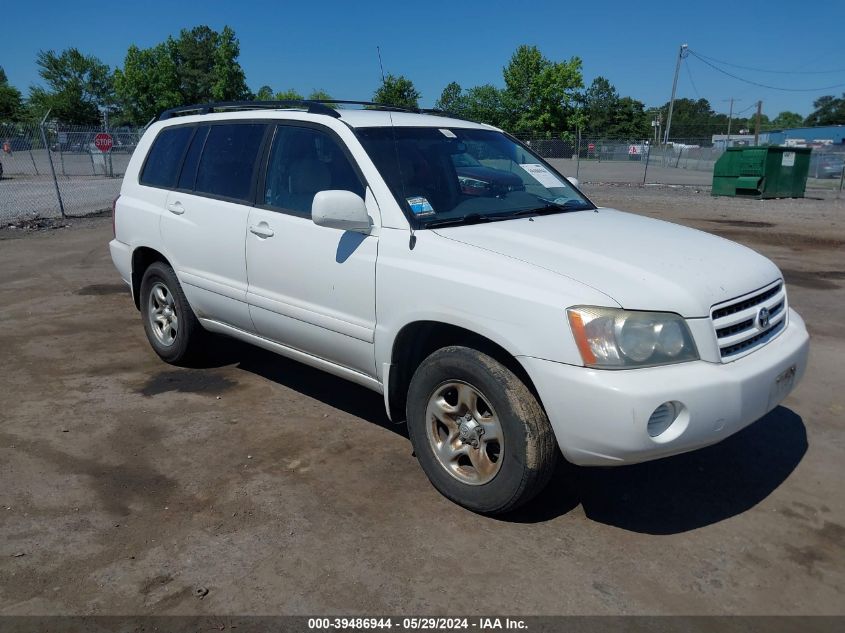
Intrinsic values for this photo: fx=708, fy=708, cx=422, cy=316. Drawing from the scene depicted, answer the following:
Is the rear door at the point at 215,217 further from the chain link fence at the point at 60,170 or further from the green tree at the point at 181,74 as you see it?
the green tree at the point at 181,74

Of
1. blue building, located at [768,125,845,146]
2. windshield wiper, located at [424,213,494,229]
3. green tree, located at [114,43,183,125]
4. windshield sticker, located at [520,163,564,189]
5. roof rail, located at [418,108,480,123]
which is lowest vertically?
windshield wiper, located at [424,213,494,229]

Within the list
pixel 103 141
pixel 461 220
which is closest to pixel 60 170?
pixel 103 141

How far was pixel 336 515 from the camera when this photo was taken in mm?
3428

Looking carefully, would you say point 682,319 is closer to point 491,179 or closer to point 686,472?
point 686,472

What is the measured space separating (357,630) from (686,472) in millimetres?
2114

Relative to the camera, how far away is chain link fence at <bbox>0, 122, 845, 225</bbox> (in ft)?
56.3

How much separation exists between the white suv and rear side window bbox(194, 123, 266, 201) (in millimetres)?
18

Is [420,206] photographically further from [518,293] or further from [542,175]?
[542,175]

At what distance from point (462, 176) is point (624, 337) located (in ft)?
5.72

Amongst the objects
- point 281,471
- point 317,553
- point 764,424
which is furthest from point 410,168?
point 764,424

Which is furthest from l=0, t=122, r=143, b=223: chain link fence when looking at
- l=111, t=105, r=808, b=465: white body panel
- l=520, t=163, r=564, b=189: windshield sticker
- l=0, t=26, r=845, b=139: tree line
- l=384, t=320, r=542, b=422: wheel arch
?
l=0, t=26, r=845, b=139: tree line

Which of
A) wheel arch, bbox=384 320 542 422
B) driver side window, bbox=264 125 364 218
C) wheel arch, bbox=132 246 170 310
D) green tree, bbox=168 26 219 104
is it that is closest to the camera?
wheel arch, bbox=384 320 542 422

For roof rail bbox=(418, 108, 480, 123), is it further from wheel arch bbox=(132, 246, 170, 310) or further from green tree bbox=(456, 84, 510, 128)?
green tree bbox=(456, 84, 510, 128)

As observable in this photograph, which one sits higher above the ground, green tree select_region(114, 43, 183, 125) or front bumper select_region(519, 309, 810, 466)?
green tree select_region(114, 43, 183, 125)
